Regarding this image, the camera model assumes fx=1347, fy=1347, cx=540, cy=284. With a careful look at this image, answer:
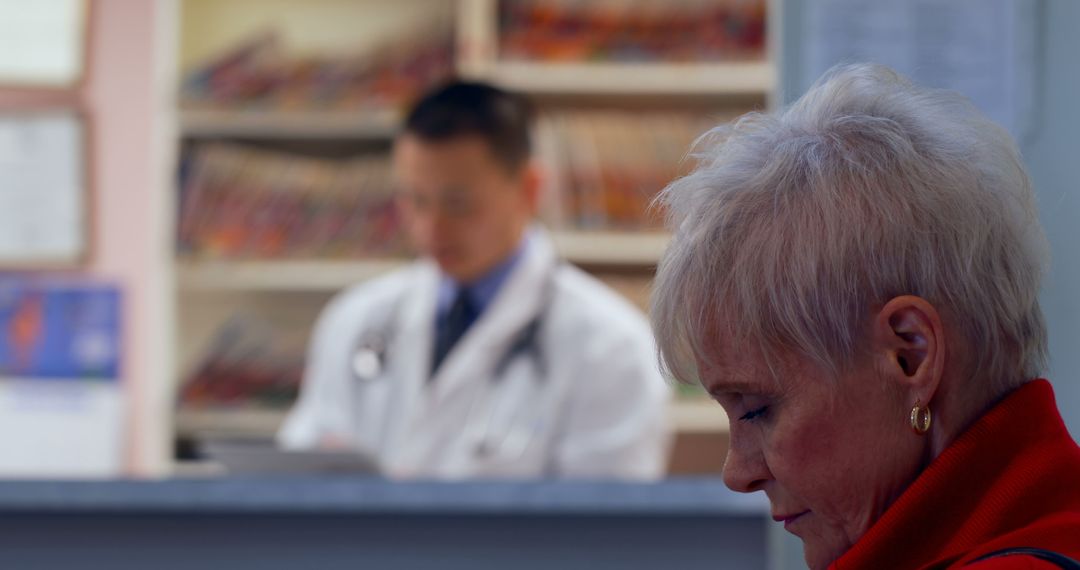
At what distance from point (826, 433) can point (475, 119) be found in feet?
6.28

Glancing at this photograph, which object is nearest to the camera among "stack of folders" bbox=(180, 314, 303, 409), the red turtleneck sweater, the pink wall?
the red turtleneck sweater

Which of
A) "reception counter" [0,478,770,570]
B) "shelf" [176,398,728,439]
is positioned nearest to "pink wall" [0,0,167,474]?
"shelf" [176,398,728,439]

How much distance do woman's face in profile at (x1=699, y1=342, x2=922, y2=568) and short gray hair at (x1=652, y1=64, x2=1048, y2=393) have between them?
0.02 metres

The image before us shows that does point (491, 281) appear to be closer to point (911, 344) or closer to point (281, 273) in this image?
point (281, 273)

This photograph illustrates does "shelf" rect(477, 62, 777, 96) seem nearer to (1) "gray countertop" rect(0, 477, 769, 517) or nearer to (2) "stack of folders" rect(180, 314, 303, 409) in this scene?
(2) "stack of folders" rect(180, 314, 303, 409)

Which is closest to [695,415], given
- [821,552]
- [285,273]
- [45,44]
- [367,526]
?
[285,273]

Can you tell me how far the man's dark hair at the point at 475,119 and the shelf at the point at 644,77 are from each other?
571 millimetres

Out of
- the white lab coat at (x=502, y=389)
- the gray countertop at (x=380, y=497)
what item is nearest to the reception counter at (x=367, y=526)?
the gray countertop at (x=380, y=497)

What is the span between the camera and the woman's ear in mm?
821

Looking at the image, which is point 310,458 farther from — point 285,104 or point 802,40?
point 285,104

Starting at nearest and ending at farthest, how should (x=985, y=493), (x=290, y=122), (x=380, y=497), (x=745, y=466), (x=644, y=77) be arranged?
1. (x=985, y=493)
2. (x=745, y=466)
3. (x=380, y=497)
4. (x=644, y=77)
5. (x=290, y=122)

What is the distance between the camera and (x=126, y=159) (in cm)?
366

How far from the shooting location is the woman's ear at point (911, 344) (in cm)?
82

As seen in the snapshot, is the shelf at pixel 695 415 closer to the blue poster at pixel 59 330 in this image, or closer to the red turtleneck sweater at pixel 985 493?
the blue poster at pixel 59 330
